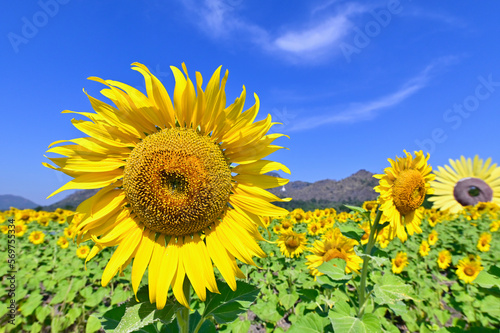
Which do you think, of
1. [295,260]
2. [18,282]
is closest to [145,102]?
[295,260]

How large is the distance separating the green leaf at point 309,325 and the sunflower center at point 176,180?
2050mm

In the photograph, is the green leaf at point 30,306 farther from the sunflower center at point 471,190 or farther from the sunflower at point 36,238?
the sunflower center at point 471,190

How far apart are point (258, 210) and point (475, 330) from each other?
1.56m

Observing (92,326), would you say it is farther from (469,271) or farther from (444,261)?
(444,261)

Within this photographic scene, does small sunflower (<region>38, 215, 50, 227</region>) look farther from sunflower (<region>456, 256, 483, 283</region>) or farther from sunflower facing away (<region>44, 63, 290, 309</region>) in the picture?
sunflower (<region>456, 256, 483, 283</region>)

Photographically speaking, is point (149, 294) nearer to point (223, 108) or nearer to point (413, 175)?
point (223, 108)

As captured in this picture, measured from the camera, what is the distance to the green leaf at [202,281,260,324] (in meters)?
1.56

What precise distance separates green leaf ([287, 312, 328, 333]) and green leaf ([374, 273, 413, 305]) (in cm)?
68

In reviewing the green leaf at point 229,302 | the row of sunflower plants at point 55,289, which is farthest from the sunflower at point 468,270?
the row of sunflower plants at point 55,289

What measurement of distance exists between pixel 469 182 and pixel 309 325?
9.73 metres

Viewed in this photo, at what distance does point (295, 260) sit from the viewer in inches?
243

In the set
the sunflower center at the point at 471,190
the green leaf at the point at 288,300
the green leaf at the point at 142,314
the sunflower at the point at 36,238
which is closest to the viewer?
the green leaf at the point at 142,314

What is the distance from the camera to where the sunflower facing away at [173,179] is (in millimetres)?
1441

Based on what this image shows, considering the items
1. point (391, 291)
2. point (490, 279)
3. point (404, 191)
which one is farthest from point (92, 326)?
point (490, 279)
